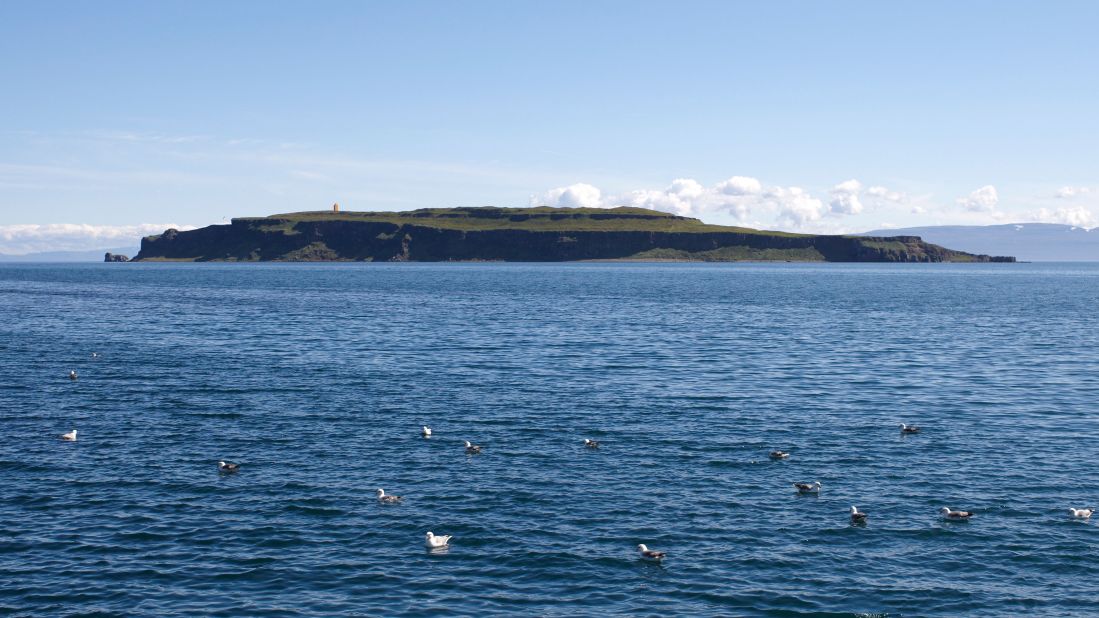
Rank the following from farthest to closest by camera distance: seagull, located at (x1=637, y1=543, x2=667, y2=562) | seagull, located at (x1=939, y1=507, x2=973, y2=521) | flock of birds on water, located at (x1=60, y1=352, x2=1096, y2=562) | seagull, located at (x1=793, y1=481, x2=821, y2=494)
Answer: seagull, located at (x1=793, y1=481, x2=821, y2=494), seagull, located at (x1=939, y1=507, x2=973, y2=521), flock of birds on water, located at (x1=60, y1=352, x2=1096, y2=562), seagull, located at (x1=637, y1=543, x2=667, y2=562)

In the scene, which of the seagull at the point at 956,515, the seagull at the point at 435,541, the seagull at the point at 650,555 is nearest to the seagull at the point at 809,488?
the seagull at the point at 956,515

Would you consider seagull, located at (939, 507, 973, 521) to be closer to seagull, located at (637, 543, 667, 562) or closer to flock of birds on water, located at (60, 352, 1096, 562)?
flock of birds on water, located at (60, 352, 1096, 562)

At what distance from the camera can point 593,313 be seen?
432 ft

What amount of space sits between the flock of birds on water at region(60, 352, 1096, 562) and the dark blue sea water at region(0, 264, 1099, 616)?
0.45 meters

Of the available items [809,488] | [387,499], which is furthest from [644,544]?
[387,499]

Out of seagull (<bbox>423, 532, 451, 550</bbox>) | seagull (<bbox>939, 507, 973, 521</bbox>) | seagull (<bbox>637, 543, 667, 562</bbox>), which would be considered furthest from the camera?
seagull (<bbox>939, 507, 973, 521</bbox>)

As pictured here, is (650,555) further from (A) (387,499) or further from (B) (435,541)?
(A) (387,499)

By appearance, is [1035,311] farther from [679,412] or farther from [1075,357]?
[679,412]

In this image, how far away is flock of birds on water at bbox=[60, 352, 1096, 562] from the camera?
31094 millimetres

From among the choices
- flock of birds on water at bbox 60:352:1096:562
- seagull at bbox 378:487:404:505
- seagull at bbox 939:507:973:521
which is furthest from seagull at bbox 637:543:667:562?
seagull at bbox 939:507:973:521

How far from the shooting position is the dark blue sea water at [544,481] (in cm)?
2866

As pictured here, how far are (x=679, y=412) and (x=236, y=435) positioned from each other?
79.2 ft

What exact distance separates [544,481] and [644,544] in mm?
8535

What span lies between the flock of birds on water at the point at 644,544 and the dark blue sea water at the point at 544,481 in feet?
1.48
